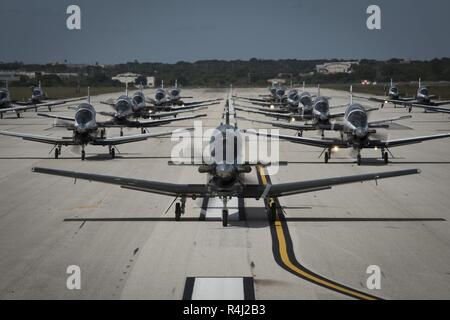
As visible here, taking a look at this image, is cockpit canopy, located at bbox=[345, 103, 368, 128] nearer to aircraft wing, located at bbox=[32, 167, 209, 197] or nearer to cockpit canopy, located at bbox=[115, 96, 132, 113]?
Result: aircraft wing, located at bbox=[32, 167, 209, 197]

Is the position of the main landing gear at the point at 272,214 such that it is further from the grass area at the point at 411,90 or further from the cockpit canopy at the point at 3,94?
the grass area at the point at 411,90

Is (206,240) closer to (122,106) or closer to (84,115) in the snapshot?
(84,115)

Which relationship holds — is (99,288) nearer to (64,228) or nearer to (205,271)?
(205,271)

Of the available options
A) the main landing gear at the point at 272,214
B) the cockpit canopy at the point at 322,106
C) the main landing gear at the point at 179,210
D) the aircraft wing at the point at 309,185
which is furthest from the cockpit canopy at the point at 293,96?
the main landing gear at the point at 179,210

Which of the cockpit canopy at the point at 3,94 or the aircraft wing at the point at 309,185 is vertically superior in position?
the cockpit canopy at the point at 3,94

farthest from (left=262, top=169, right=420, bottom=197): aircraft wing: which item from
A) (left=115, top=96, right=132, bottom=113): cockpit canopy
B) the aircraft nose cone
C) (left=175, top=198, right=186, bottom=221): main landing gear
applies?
(left=115, top=96, right=132, bottom=113): cockpit canopy

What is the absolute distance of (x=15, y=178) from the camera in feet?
93.1

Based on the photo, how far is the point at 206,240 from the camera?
1714 cm

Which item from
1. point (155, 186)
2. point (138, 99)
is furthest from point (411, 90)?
point (155, 186)

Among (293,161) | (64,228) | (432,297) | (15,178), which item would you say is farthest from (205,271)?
(293,161)

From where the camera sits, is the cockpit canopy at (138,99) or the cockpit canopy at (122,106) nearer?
the cockpit canopy at (122,106)

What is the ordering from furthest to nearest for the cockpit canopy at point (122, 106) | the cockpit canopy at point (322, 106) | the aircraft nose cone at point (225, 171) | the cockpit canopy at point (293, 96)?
the cockpit canopy at point (293, 96)
the cockpit canopy at point (122, 106)
the cockpit canopy at point (322, 106)
the aircraft nose cone at point (225, 171)

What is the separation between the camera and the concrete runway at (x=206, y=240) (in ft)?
44.2

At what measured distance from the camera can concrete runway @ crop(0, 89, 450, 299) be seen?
44.2ft
